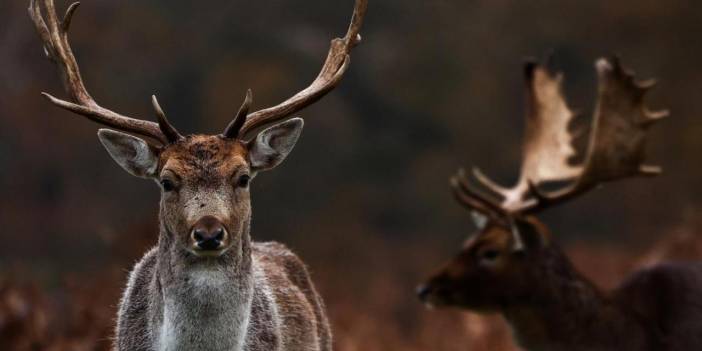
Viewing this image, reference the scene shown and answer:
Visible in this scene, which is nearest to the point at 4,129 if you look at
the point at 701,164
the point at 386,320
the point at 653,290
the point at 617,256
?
the point at 386,320

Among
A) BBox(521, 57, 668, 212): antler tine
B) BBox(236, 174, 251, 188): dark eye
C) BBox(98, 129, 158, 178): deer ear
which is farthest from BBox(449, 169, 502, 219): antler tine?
BBox(98, 129, 158, 178): deer ear

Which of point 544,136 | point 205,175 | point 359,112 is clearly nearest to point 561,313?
point 544,136

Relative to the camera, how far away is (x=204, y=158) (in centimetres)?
595

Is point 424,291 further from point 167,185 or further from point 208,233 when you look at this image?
point 208,233

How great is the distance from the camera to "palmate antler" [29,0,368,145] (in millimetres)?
6188

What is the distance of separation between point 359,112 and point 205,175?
45.2ft

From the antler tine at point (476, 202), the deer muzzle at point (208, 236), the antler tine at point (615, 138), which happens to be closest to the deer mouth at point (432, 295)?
the antler tine at point (476, 202)

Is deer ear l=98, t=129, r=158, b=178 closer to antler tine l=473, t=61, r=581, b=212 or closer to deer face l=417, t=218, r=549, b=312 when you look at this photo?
deer face l=417, t=218, r=549, b=312

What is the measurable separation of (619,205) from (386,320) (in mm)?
5280

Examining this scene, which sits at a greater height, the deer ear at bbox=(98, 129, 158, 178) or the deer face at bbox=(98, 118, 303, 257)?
the deer ear at bbox=(98, 129, 158, 178)

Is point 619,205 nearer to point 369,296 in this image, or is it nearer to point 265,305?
point 369,296

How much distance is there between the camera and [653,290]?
349 inches

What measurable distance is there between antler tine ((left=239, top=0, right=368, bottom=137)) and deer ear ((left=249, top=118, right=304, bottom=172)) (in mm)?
118

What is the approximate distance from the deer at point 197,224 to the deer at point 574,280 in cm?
277
